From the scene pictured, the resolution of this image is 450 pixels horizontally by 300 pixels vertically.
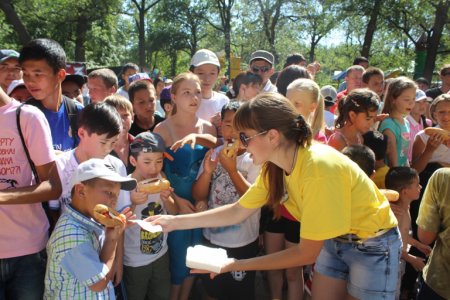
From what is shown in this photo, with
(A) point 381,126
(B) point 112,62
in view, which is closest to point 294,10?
(B) point 112,62

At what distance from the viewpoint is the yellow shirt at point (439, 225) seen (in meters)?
2.29

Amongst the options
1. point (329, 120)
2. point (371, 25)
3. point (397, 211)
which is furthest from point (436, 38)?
point (397, 211)

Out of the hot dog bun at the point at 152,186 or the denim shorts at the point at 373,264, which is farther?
the hot dog bun at the point at 152,186

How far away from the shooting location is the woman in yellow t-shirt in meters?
1.84

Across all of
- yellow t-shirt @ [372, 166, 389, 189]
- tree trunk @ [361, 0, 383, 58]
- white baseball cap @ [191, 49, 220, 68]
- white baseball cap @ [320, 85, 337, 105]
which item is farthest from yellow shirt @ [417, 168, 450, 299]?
tree trunk @ [361, 0, 383, 58]

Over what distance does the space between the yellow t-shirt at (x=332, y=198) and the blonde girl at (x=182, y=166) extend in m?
1.23

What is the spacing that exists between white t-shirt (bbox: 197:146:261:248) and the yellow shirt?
1.31 meters

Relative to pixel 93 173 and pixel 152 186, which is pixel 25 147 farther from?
pixel 152 186

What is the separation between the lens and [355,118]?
11.0 ft

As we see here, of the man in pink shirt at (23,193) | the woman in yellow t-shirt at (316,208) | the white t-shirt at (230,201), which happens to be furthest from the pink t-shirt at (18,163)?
the white t-shirt at (230,201)

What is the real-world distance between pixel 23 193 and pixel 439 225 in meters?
2.58

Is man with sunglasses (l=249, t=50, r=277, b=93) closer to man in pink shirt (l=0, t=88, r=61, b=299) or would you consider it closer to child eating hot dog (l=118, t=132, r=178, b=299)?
child eating hot dog (l=118, t=132, r=178, b=299)

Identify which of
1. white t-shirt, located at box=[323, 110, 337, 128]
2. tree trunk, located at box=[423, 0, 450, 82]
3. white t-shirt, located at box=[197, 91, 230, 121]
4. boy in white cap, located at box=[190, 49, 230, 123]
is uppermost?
tree trunk, located at box=[423, 0, 450, 82]

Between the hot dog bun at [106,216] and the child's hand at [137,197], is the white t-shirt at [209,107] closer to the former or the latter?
the child's hand at [137,197]
